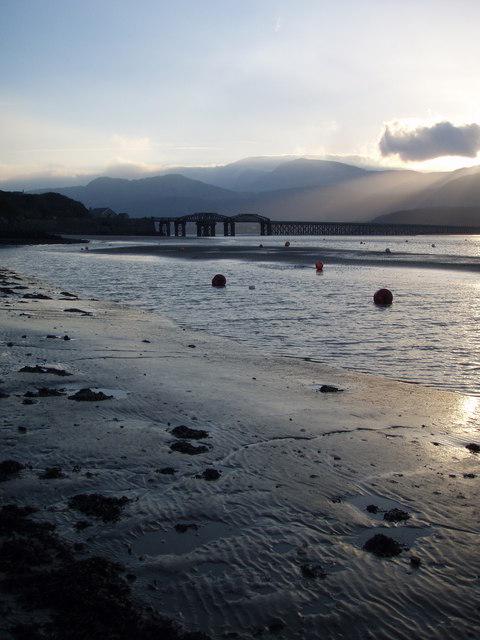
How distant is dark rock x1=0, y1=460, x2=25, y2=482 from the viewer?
6438 millimetres

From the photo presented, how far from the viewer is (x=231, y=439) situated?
312 inches

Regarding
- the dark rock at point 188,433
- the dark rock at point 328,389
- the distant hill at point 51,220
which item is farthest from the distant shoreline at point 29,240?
the dark rock at point 188,433

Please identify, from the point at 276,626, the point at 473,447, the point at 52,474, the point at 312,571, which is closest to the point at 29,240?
the point at 52,474

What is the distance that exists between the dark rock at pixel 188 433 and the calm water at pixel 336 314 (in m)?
5.31

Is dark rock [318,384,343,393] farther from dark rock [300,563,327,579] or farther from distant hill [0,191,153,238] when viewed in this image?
distant hill [0,191,153,238]

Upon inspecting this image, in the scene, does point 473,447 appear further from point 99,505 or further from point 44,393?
point 44,393

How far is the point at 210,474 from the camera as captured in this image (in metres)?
6.65

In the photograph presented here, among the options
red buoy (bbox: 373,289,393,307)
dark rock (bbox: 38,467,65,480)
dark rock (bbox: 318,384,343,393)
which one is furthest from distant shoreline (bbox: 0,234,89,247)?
dark rock (bbox: 38,467,65,480)

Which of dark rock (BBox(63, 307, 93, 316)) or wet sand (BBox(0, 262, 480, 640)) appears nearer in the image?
wet sand (BBox(0, 262, 480, 640))

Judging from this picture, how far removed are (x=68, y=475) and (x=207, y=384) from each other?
15.0 feet

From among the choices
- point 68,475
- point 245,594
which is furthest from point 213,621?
point 68,475

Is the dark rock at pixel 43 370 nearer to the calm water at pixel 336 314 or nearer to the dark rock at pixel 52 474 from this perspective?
the dark rock at pixel 52 474

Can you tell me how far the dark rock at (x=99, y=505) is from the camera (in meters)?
5.64

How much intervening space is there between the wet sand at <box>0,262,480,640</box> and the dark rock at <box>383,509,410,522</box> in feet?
0.04
